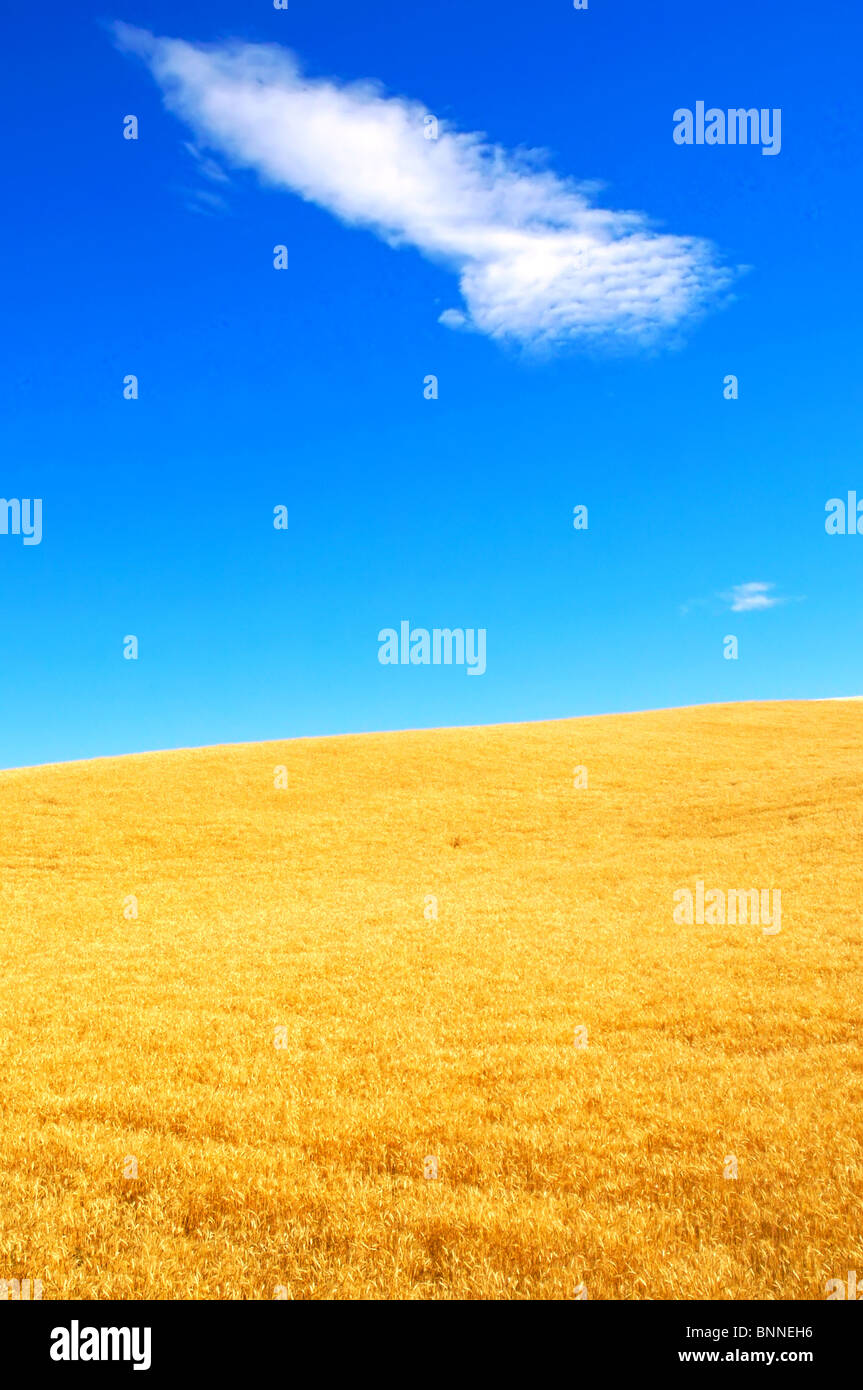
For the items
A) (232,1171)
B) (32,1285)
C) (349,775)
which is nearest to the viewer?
(32,1285)

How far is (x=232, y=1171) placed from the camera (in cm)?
1025

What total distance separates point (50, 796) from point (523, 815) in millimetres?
25224

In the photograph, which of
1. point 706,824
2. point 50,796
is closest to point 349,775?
point 50,796

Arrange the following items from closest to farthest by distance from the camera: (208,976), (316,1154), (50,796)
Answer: (316,1154)
(208,976)
(50,796)

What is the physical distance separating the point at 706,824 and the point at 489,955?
20023 millimetres

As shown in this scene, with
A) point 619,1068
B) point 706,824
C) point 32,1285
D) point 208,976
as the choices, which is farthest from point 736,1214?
point 706,824

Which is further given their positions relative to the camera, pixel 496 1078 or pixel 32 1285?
pixel 496 1078

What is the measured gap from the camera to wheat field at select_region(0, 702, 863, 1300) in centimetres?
853

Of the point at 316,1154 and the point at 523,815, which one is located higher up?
the point at 523,815

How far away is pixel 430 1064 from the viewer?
13930mm

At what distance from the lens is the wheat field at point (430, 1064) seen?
8.53 m

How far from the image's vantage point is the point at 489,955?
69.2ft
